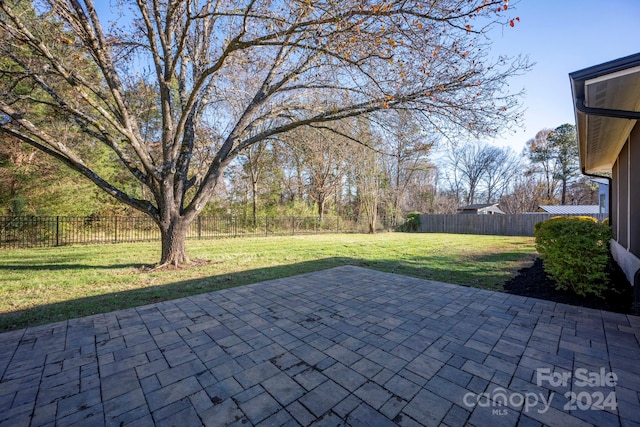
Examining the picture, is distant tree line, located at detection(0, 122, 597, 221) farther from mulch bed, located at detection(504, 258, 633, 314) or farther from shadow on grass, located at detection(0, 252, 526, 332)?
mulch bed, located at detection(504, 258, 633, 314)

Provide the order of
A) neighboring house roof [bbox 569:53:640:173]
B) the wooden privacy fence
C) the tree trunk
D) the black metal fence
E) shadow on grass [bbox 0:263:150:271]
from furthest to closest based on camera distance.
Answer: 1. the wooden privacy fence
2. the black metal fence
3. the tree trunk
4. shadow on grass [bbox 0:263:150:271]
5. neighboring house roof [bbox 569:53:640:173]

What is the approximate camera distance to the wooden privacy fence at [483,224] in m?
16.4

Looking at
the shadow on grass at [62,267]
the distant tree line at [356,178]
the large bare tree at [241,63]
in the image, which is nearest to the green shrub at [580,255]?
the large bare tree at [241,63]

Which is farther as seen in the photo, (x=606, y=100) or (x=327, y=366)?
(x=606, y=100)

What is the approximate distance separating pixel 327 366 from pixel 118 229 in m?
14.0

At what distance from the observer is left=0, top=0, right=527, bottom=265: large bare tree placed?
12.4ft

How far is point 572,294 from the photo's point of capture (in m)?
4.09

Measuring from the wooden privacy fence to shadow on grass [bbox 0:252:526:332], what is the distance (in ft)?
34.3

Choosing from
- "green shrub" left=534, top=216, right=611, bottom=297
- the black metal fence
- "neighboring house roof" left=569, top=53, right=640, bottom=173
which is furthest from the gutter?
the black metal fence

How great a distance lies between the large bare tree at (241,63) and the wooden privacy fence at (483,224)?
49.5 feet

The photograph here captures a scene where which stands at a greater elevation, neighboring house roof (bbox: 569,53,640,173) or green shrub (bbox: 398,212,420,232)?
neighboring house roof (bbox: 569,53,640,173)

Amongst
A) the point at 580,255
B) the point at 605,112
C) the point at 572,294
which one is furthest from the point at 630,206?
the point at 605,112

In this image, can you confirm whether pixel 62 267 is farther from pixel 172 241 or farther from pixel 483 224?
pixel 483 224

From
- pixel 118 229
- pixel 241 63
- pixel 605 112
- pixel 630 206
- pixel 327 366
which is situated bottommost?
pixel 327 366
